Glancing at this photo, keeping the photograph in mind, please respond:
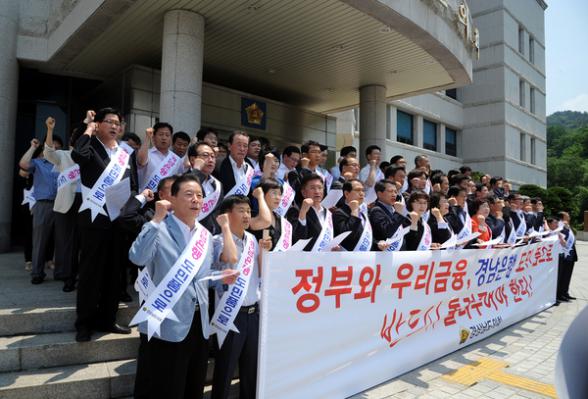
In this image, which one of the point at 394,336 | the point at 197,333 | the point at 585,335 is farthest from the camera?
the point at 394,336

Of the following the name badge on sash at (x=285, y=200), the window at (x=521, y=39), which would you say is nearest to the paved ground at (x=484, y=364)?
the name badge on sash at (x=285, y=200)

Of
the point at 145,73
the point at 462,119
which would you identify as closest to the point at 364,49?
the point at 145,73

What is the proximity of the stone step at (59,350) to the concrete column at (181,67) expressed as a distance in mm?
4299

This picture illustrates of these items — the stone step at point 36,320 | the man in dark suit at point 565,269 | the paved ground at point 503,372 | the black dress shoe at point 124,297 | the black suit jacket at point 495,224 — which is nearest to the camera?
the stone step at point 36,320

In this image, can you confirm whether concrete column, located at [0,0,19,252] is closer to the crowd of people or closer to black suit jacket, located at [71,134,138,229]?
the crowd of people

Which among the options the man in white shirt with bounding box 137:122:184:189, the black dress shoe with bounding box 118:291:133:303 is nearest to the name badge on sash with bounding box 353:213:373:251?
the man in white shirt with bounding box 137:122:184:189

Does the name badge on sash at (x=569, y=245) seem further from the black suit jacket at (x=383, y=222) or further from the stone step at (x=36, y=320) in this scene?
the stone step at (x=36, y=320)

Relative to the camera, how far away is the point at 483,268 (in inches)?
222

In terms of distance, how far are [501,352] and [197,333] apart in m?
4.14

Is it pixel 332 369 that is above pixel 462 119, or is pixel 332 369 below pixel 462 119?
below

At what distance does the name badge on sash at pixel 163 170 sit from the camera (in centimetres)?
445

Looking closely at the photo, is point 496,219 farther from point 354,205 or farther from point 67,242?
point 67,242

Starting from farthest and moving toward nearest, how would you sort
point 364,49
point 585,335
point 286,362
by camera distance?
point 364,49 < point 286,362 < point 585,335

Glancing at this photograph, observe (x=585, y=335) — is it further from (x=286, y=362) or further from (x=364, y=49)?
(x=364, y=49)
